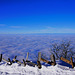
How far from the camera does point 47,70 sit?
5.19 metres

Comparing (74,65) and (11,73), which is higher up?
(74,65)

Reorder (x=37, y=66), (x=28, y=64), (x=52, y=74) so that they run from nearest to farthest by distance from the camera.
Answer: (x=52, y=74) < (x=37, y=66) < (x=28, y=64)

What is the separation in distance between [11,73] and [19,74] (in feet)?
1.91

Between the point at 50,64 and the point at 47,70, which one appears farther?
the point at 50,64

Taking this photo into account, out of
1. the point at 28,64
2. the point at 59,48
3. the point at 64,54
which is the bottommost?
the point at 64,54

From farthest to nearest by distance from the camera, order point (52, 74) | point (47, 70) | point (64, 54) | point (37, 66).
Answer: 1. point (64, 54)
2. point (37, 66)
3. point (47, 70)
4. point (52, 74)

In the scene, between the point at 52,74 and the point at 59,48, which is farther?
the point at 59,48

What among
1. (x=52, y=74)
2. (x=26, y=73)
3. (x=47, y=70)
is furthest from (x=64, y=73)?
(x=26, y=73)

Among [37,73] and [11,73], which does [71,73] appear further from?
[11,73]

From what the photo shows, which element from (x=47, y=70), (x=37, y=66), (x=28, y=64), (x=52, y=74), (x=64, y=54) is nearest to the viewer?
(x=52, y=74)

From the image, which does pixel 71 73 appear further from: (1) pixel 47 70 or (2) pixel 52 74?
(1) pixel 47 70

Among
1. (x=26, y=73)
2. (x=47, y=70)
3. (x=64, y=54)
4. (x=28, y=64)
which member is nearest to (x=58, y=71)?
(x=47, y=70)

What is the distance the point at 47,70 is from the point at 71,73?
156cm

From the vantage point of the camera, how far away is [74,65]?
212 inches
